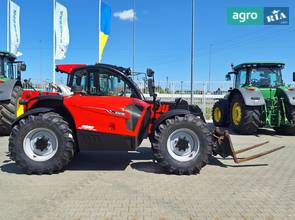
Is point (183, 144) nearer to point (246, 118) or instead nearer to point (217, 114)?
point (246, 118)

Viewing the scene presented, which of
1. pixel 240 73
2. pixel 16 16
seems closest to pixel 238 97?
pixel 240 73

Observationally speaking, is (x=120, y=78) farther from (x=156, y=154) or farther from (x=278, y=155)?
(x=278, y=155)

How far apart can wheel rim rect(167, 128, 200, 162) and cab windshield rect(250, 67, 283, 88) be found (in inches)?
299

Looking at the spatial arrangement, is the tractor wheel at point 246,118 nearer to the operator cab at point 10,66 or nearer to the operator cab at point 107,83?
the operator cab at point 107,83

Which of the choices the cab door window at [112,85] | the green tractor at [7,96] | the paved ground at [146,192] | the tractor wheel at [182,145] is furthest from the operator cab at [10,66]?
the tractor wheel at [182,145]

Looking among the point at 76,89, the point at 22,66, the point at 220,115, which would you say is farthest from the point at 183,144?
the point at 220,115

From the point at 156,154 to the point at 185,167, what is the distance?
0.57m

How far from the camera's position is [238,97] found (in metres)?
13.3

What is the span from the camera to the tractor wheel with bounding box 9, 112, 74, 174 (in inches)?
261

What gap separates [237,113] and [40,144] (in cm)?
836

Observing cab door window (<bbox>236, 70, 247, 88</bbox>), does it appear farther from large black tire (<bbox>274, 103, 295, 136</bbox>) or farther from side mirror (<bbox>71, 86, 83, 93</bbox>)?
side mirror (<bbox>71, 86, 83, 93</bbox>)

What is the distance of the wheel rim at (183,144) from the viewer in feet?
22.5

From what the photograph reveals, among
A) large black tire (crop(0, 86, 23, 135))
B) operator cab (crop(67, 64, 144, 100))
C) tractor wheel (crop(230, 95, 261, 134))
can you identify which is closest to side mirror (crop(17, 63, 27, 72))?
large black tire (crop(0, 86, 23, 135))

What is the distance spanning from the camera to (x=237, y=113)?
524 inches
